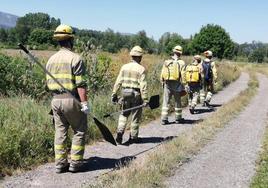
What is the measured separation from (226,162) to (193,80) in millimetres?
7009

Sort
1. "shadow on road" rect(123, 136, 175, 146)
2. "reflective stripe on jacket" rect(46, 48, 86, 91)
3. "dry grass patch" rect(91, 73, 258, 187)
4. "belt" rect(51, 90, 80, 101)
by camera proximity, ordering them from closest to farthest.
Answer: "dry grass patch" rect(91, 73, 258, 187), "reflective stripe on jacket" rect(46, 48, 86, 91), "belt" rect(51, 90, 80, 101), "shadow on road" rect(123, 136, 175, 146)

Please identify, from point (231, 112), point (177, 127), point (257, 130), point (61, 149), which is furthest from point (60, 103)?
point (231, 112)

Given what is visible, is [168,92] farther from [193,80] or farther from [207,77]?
[207,77]

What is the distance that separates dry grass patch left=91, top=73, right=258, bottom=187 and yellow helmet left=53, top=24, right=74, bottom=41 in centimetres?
226

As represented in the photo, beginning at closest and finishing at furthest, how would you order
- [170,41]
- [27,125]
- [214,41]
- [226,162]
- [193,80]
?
[27,125], [226,162], [193,80], [214,41], [170,41]

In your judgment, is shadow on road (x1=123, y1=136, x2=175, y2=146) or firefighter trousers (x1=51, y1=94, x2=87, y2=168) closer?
firefighter trousers (x1=51, y1=94, x2=87, y2=168)

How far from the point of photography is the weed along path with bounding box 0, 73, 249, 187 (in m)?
6.89

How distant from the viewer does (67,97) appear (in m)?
7.13

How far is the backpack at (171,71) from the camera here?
12242 mm

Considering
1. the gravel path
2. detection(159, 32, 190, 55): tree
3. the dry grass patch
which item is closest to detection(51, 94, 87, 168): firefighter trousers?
the dry grass patch

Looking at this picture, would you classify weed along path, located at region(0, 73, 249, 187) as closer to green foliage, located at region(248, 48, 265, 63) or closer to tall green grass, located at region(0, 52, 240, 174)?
tall green grass, located at region(0, 52, 240, 174)

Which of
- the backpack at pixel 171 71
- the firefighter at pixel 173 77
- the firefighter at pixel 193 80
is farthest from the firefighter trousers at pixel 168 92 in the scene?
the firefighter at pixel 193 80

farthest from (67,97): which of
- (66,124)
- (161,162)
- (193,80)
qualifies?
(193,80)

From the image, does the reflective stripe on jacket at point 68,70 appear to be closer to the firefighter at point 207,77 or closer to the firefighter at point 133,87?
the firefighter at point 133,87
